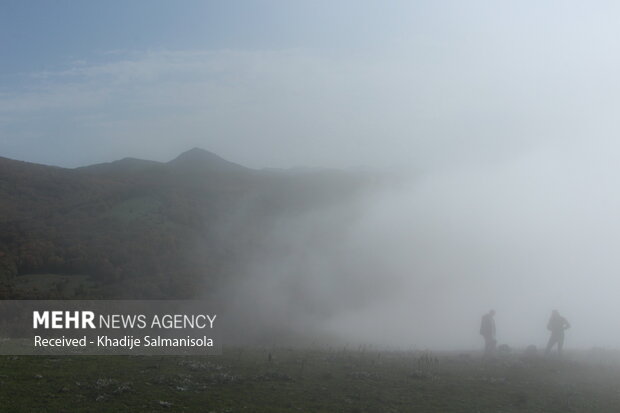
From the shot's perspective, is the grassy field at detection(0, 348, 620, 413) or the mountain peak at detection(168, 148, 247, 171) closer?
the grassy field at detection(0, 348, 620, 413)

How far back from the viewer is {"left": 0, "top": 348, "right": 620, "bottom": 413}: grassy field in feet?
52.9

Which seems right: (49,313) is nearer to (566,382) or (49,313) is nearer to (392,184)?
(566,382)

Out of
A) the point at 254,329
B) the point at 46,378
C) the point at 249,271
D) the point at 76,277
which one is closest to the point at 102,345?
the point at 46,378

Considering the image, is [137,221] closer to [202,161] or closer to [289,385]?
[202,161]

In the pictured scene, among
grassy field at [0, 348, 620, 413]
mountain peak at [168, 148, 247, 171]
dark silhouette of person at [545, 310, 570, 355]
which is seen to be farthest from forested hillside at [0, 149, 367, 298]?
dark silhouette of person at [545, 310, 570, 355]

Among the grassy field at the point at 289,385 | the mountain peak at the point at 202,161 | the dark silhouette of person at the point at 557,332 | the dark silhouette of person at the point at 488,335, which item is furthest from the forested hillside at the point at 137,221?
the dark silhouette of person at the point at 557,332

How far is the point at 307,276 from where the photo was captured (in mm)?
80188

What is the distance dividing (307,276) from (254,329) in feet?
102

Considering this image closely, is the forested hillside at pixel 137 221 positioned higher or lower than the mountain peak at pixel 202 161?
lower

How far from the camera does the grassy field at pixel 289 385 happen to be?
16125 millimetres

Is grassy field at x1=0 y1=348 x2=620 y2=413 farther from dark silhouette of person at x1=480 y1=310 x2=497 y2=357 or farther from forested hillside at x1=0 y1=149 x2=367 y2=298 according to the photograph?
forested hillside at x1=0 y1=149 x2=367 y2=298

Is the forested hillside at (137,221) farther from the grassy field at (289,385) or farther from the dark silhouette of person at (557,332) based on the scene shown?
the dark silhouette of person at (557,332)

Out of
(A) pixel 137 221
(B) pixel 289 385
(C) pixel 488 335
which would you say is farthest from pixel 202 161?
(B) pixel 289 385

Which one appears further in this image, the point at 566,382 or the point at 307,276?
the point at 307,276
